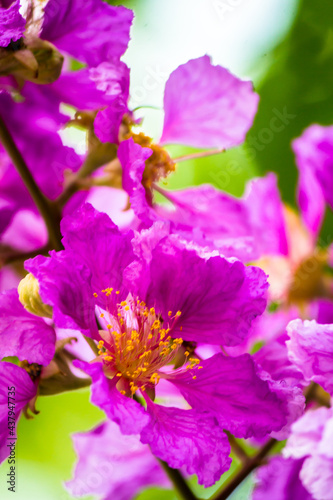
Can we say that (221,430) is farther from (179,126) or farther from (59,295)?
(179,126)

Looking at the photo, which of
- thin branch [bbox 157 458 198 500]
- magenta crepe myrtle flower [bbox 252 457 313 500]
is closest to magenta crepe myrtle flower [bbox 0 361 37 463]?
thin branch [bbox 157 458 198 500]

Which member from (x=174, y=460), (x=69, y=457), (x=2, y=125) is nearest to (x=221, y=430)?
(x=174, y=460)

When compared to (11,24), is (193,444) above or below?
below

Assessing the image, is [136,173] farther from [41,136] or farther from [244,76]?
[244,76]

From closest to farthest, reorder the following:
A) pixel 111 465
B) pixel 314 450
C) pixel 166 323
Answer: pixel 314 450 → pixel 166 323 → pixel 111 465

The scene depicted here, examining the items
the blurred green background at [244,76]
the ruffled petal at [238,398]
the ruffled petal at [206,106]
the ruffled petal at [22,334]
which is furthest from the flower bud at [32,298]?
the blurred green background at [244,76]

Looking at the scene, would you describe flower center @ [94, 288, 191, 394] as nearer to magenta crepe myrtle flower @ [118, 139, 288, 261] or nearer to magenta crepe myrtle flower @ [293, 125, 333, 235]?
magenta crepe myrtle flower @ [118, 139, 288, 261]

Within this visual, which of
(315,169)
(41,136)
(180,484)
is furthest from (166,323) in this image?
(315,169)
